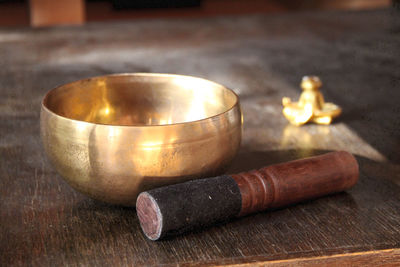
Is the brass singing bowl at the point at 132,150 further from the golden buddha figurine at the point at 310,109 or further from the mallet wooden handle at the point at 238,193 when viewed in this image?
the golden buddha figurine at the point at 310,109

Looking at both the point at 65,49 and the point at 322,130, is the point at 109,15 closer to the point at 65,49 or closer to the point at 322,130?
the point at 65,49

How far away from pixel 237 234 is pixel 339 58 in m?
1.13

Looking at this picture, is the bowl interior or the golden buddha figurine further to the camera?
the golden buddha figurine

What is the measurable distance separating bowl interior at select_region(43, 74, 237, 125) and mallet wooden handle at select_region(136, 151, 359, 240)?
0.16 m

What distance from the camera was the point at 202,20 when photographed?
2.27 meters

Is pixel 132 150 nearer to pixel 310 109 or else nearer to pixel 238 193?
pixel 238 193

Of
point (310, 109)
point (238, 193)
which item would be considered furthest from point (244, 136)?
point (238, 193)

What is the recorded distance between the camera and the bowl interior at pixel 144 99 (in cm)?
81

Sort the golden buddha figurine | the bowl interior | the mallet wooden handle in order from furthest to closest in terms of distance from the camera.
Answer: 1. the golden buddha figurine
2. the bowl interior
3. the mallet wooden handle

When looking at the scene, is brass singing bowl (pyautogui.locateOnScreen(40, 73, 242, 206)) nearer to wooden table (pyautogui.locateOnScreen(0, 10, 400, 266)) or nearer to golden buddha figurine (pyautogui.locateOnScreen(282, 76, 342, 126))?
wooden table (pyautogui.locateOnScreen(0, 10, 400, 266))

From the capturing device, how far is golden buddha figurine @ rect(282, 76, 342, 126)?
103 cm

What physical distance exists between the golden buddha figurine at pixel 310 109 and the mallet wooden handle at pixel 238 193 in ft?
1.00

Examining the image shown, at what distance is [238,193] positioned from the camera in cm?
64

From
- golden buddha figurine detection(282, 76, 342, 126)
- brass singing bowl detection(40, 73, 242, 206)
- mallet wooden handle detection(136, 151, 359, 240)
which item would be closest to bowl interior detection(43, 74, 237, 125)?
brass singing bowl detection(40, 73, 242, 206)
